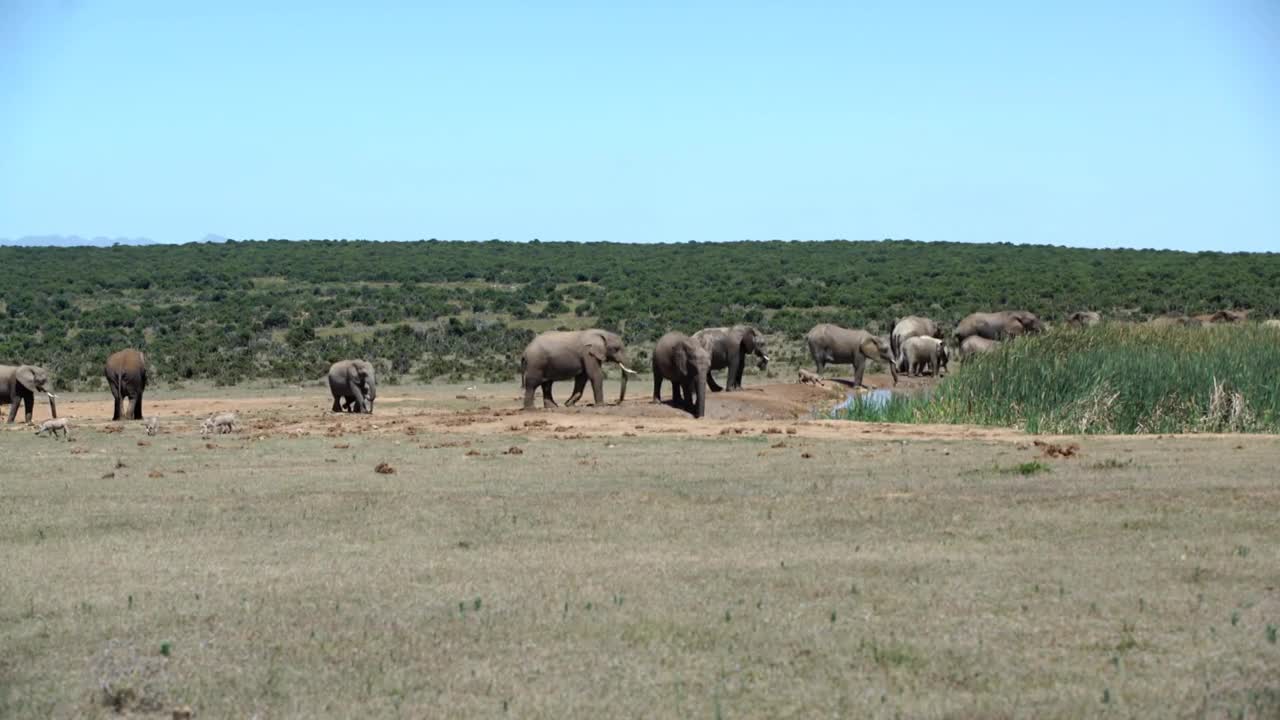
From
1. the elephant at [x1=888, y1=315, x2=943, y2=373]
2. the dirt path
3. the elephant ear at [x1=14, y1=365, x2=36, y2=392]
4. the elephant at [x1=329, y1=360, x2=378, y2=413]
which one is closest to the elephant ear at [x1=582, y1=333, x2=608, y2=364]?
the dirt path

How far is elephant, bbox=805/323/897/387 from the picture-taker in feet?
133

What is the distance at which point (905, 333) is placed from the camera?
43.9 m

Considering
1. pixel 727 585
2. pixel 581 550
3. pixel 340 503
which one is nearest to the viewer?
pixel 727 585

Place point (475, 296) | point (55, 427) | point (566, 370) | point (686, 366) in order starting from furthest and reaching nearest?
point (475, 296), point (566, 370), point (686, 366), point (55, 427)

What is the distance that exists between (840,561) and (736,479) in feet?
18.5

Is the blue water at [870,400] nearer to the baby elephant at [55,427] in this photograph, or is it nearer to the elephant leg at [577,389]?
the elephant leg at [577,389]

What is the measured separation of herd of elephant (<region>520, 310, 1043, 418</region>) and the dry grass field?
9813 millimetres

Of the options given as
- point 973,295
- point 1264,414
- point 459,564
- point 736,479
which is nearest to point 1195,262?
point 973,295

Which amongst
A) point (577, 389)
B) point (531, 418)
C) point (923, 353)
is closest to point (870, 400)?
point (577, 389)

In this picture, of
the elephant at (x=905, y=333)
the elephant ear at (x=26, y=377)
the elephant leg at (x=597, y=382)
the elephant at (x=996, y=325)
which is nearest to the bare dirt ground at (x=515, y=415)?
the elephant leg at (x=597, y=382)

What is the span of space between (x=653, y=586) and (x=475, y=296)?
6425 centimetres

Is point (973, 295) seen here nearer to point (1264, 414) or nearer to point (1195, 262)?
point (1195, 262)

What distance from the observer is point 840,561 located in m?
12.8

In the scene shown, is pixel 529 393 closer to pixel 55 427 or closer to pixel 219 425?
pixel 219 425
